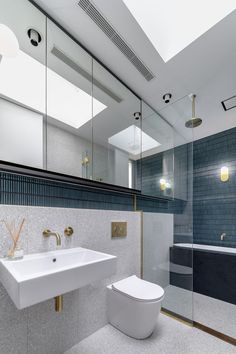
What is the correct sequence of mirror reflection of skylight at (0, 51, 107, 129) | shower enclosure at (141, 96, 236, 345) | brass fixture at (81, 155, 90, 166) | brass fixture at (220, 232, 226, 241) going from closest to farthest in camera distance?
mirror reflection of skylight at (0, 51, 107, 129) → brass fixture at (81, 155, 90, 166) → shower enclosure at (141, 96, 236, 345) → brass fixture at (220, 232, 226, 241)

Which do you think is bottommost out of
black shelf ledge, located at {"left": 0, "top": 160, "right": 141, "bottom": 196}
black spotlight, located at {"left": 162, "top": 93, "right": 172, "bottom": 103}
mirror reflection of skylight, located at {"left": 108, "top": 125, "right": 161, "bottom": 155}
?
black shelf ledge, located at {"left": 0, "top": 160, "right": 141, "bottom": 196}

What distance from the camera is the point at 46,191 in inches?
58.6

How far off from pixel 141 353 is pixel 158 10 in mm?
2920

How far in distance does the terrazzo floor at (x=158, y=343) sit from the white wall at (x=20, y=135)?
5.26ft

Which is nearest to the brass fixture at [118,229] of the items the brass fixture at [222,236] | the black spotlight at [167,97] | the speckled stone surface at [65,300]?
the speckled stone surface at [65,300]

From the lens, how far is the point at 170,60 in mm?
1817

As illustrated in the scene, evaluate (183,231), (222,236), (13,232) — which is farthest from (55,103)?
(222,236)

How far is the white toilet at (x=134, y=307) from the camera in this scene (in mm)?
1587

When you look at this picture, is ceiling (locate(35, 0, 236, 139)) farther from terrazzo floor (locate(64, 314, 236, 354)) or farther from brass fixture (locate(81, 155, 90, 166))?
terrazzo floor (locate(64, 314, 236, 354))

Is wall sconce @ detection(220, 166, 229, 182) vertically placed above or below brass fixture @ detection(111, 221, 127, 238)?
above

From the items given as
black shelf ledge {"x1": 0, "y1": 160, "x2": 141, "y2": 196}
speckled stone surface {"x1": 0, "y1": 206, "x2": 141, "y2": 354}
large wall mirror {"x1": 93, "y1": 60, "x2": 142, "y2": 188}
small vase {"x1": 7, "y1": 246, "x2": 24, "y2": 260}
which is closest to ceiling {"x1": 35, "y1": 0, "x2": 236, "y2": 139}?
large wall mirror {"x1": 93, "y1": 60, "x2": 142, "y2": 188}

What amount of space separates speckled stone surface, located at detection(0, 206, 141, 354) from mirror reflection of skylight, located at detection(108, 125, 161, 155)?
0.85 m

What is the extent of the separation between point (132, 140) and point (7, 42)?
5.20 feet

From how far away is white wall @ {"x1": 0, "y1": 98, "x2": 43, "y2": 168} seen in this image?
1.25 m
